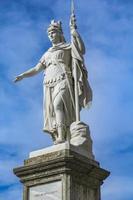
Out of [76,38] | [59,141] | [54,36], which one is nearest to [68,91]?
[59,141]

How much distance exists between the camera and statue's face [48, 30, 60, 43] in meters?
14.2

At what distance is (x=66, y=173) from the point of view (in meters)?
12.1

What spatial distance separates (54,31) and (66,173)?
13.6ft

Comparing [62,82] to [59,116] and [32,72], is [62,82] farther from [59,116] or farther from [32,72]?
[32,72]

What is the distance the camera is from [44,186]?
1238cm

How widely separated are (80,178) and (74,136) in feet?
3.62

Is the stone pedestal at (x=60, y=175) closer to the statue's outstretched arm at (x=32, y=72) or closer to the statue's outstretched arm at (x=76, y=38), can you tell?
the statue's outstretched arm at (x=32, y=72)

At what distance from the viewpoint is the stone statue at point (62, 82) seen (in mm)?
13367

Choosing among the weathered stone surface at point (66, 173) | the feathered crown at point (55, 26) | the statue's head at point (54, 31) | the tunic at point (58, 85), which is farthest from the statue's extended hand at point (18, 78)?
the weathered stone surface at point (66, 173)

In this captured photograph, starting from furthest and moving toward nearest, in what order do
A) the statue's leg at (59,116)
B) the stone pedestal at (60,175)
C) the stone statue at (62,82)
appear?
the stone statue at (62,82), the statue's leg at (59,116), the stone pedestal at (60,175)

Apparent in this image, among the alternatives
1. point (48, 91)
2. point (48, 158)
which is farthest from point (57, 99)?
point (48, 158)

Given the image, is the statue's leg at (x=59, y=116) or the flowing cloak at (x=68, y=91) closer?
the statue's leg at (x=59, y=116)

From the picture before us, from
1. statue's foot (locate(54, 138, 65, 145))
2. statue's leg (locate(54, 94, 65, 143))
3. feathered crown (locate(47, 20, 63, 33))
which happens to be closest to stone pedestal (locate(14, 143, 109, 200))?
statue's foot (locate(54, 138, 65, 145))

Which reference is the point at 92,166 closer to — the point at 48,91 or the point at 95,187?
the point at 95,187
